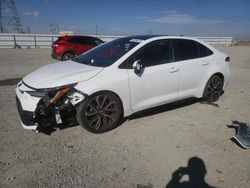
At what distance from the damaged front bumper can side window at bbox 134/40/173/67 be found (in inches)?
55.5

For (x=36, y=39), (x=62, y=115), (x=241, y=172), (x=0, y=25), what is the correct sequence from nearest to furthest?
1. (x=241, y=172)
2. (x=62, y=115)
3. (x=36, y=39)
4. (x=0, y=25)

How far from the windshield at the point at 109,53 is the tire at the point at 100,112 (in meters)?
0.66

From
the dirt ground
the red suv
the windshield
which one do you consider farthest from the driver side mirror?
the red suv

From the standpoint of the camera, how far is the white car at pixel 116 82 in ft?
12.4

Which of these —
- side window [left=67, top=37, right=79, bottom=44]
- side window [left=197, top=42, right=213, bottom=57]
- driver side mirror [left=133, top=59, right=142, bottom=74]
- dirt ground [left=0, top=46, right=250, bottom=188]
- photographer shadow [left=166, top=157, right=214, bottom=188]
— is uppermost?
side window [left=67, top=37, right=79, bottom=44]

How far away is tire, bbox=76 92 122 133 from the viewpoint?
12.9ft

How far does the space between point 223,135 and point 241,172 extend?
43.8 inches

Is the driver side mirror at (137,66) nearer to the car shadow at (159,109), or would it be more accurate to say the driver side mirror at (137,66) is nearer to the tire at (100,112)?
the tire at (100,112)

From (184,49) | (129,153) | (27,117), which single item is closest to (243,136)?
(129,153)

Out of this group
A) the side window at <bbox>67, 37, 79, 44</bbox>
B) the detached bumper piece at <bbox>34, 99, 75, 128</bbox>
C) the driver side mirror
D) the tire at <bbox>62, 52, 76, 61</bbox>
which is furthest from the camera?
the side window at <bbox>67, 37, 79, 44</bbox>

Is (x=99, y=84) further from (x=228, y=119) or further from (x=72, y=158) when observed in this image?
(x=228, y=119)

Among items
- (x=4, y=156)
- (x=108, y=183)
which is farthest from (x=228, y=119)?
(x=4, y=156)

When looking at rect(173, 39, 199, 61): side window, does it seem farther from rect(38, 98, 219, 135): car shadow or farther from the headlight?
the headlight

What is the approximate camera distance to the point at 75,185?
2.90 metres
